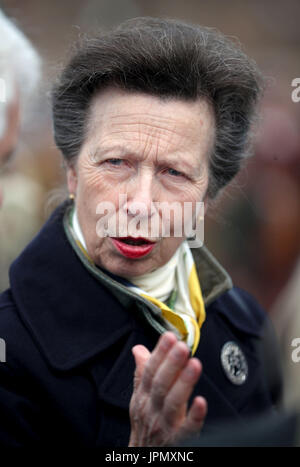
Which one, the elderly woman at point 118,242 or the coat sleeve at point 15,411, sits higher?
the elderly woman at point 118,242

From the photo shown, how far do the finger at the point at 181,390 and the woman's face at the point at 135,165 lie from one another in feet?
2.22

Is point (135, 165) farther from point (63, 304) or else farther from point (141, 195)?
point (63, 304)

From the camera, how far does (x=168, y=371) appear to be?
1.18 metres

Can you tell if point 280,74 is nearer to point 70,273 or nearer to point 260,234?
point 260,234

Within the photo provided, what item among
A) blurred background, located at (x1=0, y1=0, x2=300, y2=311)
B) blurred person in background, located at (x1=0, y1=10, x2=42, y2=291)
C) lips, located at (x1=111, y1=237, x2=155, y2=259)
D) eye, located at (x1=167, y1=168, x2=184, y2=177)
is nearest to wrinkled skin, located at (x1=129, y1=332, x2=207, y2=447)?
lips, located at (x1=111, y1=237, x2=155, y2=259)

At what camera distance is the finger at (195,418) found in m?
1.18

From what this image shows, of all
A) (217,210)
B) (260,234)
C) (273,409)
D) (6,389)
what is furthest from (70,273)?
(260,234)

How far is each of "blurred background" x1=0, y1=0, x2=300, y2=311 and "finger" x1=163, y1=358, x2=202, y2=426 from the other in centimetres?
162

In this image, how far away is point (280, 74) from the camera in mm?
4672

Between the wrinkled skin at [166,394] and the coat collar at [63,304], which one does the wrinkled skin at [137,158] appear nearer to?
the coat collar at [63,304]

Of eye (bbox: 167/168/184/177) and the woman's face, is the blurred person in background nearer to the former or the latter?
the woman's face

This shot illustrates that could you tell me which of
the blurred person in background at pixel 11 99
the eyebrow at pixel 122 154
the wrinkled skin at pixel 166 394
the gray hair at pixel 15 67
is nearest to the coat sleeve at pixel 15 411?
the wrinkled skin at pixel 166 394

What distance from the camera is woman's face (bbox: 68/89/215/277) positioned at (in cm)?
175
